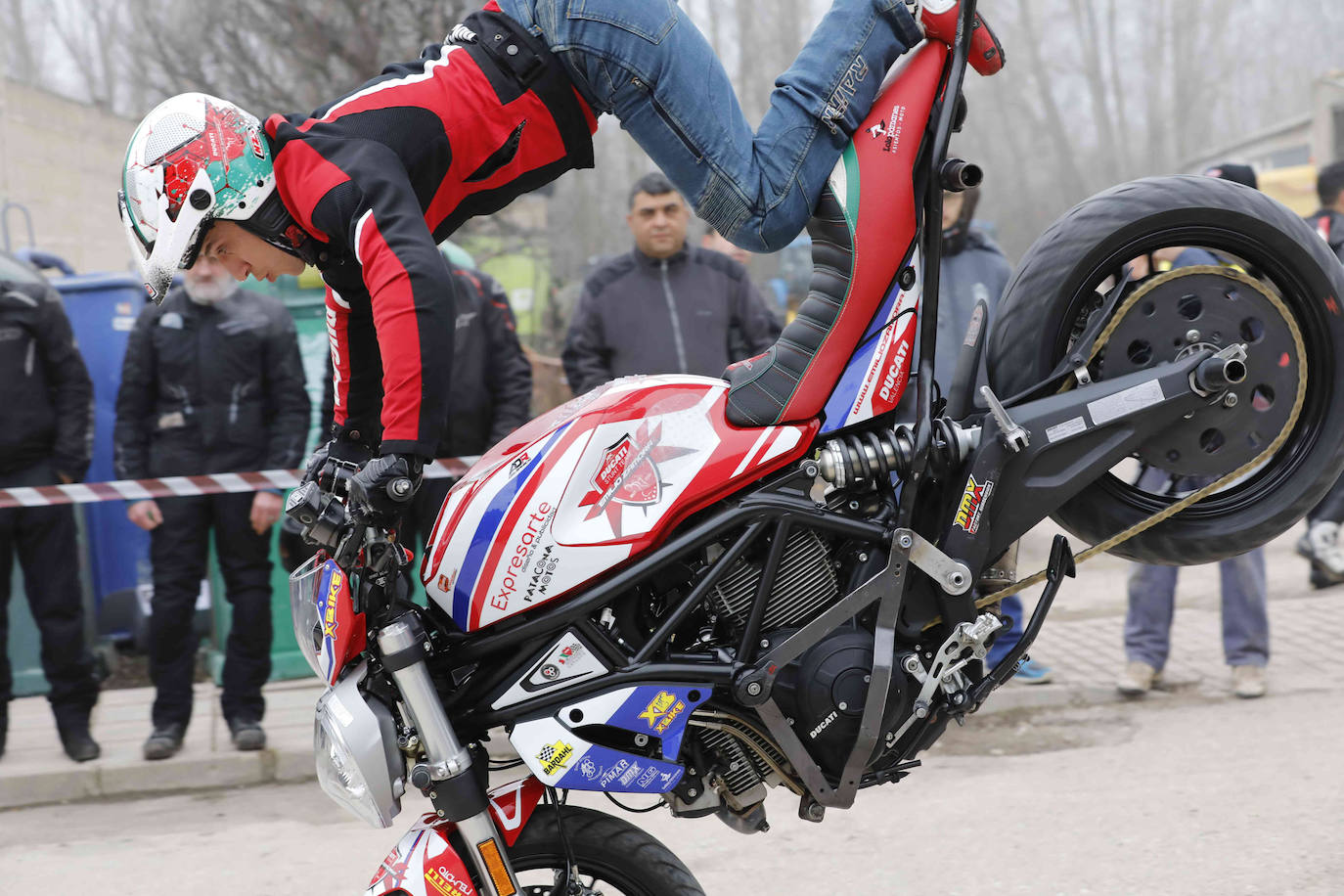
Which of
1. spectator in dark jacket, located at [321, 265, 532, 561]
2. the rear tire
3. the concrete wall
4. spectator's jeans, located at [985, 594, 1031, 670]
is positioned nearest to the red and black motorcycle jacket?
the rear tire

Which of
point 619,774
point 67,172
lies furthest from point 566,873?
point 67,172

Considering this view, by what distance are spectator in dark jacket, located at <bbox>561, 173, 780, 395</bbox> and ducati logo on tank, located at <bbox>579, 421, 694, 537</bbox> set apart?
3.03 metres

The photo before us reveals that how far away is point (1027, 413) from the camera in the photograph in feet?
8.85

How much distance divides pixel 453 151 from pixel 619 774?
1.22m

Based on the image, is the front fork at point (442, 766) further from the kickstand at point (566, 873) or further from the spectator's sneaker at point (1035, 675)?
the spectator's sneaker at point (1035, 675)

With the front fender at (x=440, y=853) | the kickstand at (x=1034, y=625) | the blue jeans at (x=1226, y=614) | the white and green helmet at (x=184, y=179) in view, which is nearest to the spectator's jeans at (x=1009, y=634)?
the blue jeans at (x=1226, y=614)

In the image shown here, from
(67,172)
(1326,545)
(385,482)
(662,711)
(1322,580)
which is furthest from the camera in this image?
(67,172)

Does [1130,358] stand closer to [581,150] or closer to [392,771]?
[581,150]

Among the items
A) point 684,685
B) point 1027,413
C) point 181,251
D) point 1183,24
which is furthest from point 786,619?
point 1183,24

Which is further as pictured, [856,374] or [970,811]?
[970,811]

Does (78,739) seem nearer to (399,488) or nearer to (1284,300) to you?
(399,488)

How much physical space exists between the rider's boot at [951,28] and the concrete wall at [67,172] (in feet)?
62.7

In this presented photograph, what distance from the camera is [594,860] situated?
2.58 metres

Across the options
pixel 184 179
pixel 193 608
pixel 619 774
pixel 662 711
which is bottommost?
pixel 193 608
